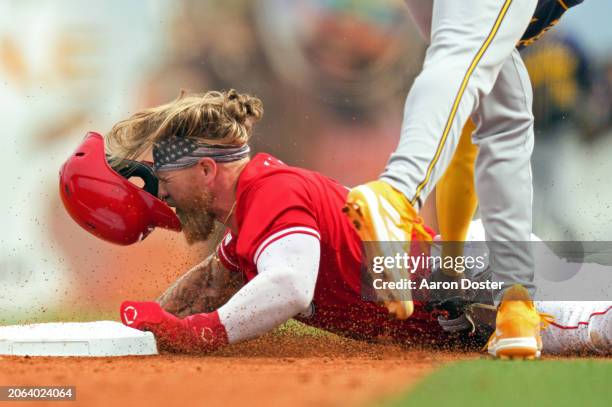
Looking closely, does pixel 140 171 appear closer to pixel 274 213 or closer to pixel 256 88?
pixel 274 213

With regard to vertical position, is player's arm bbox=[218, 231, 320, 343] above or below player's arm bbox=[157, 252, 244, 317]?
above

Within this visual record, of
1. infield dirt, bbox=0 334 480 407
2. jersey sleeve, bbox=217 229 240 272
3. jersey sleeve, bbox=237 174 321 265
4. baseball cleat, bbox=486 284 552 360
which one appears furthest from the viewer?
jersey sleeve, bbox=217 229 240 272

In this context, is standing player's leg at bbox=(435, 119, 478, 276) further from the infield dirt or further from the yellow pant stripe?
the yellow pant stripe

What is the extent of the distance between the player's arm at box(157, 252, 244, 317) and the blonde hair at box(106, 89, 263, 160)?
52cm

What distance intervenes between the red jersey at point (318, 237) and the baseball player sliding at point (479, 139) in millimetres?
312

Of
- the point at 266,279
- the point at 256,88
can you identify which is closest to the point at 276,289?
the point at 266,279

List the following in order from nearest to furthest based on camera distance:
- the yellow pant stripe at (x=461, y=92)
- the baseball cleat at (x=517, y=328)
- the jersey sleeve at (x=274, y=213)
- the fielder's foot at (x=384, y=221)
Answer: the fielder's foot at (x=384, y=221) < the yellow pant stripe at (x=461, y=92) < the baseball cleat at (x=517, y=328) < the jersey sleeve at (x=274, y=213)

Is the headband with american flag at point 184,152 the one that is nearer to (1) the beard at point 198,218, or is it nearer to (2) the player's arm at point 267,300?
(1) the beard at point 198,218

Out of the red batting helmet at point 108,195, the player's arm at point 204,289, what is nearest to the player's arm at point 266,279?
the red batting helmet at point 108,195

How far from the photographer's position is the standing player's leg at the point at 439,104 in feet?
6.84

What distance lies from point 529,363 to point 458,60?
33.0 inches

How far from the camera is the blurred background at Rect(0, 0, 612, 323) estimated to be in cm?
676

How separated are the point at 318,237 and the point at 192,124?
60 centimetres

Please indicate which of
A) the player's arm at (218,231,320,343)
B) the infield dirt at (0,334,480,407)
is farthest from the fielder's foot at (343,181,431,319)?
the player's arm at (218,231,320,343)
